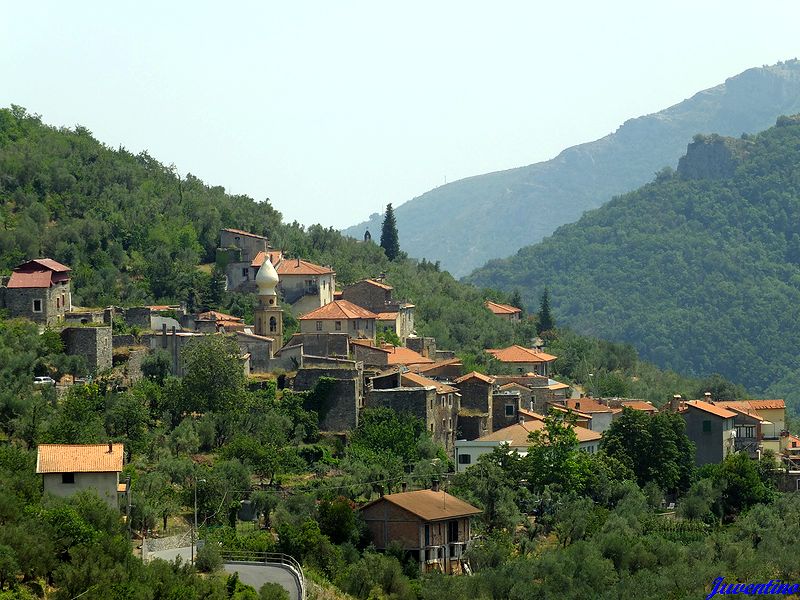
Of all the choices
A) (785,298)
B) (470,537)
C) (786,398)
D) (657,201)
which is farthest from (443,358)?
(657,201)

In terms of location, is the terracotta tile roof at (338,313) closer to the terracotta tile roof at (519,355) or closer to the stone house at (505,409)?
the stone house at (505,409)

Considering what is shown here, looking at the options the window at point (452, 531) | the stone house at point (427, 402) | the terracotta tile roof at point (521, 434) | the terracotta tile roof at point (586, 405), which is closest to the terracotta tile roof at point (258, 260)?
the terracotta tile roof at point (586, 405)

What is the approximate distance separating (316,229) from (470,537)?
5045 centimetres

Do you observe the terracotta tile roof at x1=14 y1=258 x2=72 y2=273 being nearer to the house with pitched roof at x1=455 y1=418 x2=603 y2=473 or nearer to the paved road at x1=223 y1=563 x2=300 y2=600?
the house with pitched roof at x1=455 y1=418 x2=603 y2=473

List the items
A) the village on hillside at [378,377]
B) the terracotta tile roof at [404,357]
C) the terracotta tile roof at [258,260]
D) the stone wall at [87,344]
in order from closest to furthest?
1. the village on hillside at [378,377]
2. the stone wall at [87,344]
3. the terracotta tile roof at [404,357]
4. the terracotta tile roof at [258,260]

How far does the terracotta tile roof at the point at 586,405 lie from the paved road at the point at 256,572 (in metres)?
31.2

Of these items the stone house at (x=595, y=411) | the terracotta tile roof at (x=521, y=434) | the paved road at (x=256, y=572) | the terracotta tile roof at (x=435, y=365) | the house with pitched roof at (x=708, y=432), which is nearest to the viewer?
the paved road at (x=256, y=572)

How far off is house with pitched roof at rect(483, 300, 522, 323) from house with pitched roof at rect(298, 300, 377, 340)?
25400 mm

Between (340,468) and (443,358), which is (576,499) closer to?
(340,468)

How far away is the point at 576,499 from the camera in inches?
2549

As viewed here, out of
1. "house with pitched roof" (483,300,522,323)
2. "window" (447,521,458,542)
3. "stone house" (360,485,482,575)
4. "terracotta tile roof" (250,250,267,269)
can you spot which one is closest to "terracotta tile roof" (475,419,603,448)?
"stone house" (360,485,482,575)

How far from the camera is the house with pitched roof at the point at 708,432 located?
77.7 metres

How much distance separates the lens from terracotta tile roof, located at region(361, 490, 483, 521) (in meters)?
58.4

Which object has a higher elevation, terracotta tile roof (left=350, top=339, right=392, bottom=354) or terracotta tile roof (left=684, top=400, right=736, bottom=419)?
terracotta tile roof (left=350, top=339, right=392, bottom=354)
